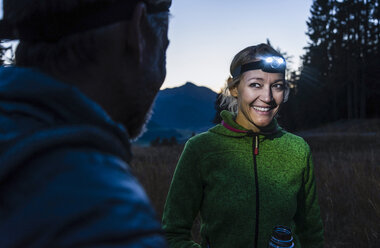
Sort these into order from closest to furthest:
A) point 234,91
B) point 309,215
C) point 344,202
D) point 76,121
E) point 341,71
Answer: point 76,121
point 309,215
point 234,91
point 344,202
point 341,71

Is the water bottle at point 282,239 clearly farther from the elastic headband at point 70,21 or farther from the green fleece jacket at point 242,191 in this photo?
the elastic headband at point 70,21

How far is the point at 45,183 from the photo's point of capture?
1.70 ft

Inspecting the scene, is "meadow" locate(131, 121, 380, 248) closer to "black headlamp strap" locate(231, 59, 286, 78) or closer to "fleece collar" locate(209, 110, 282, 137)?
"fleece collar" locate(209, 110, 282, 137)

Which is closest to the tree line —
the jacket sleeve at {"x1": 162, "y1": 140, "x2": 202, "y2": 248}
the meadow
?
the meadow

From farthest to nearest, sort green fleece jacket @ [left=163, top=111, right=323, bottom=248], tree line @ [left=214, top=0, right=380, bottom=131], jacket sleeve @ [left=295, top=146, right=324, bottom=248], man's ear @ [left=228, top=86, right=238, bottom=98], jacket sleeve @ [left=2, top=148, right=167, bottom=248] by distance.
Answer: tree line @ [left=214, top=0, right=380, bottom=131] < man's ear @ [left=228, top=86, right=238, bottom=98] < jacket sleeve @ [left=295, top=146, right=324, bottom=248] < green fleece jacket @ [left=163, top=111, right=323, bottom=248] < jacket sleeve @ [left=2, top=148, right=167, bottom=248]

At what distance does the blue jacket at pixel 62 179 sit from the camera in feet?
1.61

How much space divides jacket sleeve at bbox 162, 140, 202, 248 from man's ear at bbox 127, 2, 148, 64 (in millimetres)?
1347

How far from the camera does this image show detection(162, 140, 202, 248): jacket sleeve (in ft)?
6.59

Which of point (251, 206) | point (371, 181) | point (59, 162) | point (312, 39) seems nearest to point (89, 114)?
point (59, 162)

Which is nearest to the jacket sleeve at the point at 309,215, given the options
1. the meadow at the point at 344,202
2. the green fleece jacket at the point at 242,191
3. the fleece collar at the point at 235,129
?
the green fleece jacket at the point at 242,191

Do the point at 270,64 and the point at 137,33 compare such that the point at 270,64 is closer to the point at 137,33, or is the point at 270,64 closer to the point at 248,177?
the point at 248,177

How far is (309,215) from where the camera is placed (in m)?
2.17

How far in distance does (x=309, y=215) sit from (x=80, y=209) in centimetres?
202

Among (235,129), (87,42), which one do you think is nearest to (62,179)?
(87,42)
